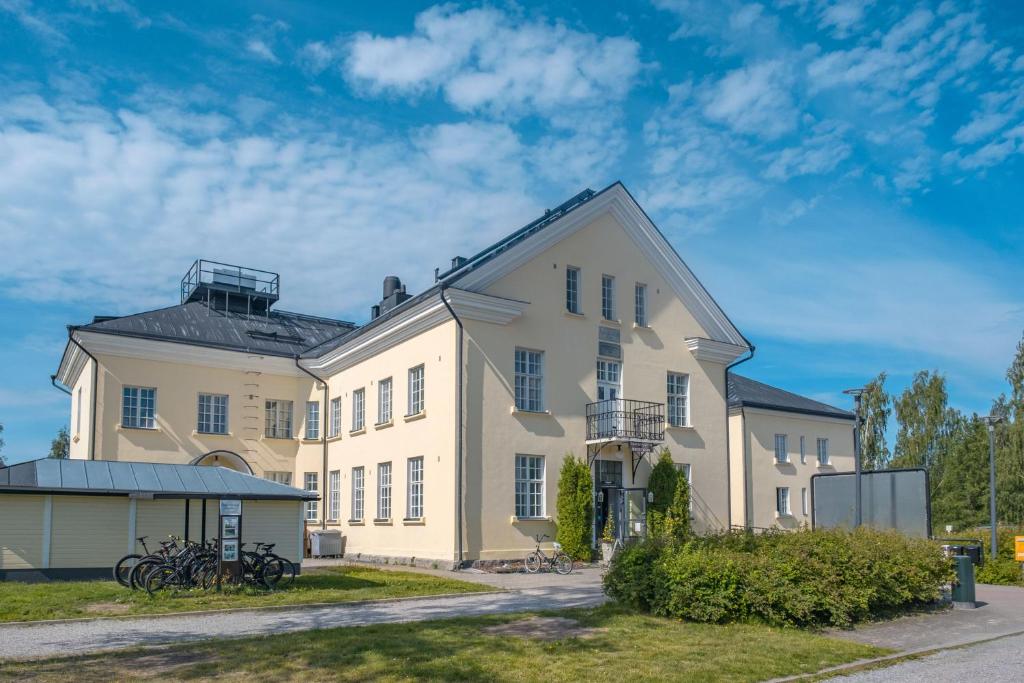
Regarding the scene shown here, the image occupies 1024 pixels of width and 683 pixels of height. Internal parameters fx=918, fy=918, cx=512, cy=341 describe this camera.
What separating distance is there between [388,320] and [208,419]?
810cm

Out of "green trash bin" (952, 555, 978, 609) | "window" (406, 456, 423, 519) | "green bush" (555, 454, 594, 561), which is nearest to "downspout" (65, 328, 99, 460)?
"window" (406, 456, 423, 519)

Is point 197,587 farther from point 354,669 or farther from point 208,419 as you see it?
point 208,419

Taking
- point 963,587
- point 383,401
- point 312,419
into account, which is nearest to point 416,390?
Answer: point 383,401

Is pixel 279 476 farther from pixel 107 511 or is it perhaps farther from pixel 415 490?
pixel 107 511

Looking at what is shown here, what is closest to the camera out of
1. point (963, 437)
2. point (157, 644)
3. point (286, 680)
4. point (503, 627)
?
point (286, 680)

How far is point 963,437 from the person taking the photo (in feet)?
181

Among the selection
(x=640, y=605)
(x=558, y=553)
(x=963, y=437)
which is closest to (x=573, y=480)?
(x=558, y=553)

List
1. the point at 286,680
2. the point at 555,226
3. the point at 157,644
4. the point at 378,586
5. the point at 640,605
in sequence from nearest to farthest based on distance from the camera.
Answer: the point at 286,680 < the point at 157,644 < the point at 640,605 < the point at 378,586 < the point at 555,226

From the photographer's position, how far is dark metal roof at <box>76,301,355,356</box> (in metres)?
29.8

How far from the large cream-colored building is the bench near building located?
16.7ft

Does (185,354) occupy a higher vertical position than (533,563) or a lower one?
higher

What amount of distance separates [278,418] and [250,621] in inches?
783

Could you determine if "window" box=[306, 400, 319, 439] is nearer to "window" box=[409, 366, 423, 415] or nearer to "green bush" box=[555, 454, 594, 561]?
"window" box=[409, 366, 423, 415]

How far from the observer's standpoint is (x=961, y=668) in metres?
10.4
